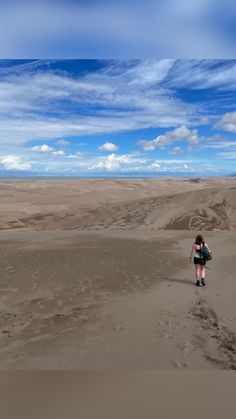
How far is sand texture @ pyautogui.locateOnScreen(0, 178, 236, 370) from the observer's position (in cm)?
500

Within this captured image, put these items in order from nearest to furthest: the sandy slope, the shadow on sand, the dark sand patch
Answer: the sandy slope
the dark sand patch
the shadow on sand

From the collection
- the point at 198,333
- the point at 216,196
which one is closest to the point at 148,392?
the point at 198,333

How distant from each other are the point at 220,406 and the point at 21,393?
50.7 inches

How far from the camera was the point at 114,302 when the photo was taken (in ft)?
25.6

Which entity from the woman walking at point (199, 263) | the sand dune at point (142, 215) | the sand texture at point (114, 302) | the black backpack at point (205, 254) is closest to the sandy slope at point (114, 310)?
the sand texture at point (114, 302)

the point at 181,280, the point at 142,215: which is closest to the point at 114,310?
the point at 181,280

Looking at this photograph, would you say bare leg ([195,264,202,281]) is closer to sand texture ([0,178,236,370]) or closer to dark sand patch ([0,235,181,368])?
sand texture ([0,178,236,370])

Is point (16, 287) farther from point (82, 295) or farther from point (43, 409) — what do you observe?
point (43, 409)

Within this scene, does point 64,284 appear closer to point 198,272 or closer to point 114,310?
point 114,310

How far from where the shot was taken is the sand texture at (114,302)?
4996 millimetres

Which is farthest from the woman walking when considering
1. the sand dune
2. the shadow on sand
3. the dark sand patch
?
the sand dune

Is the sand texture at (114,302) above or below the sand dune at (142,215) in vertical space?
below

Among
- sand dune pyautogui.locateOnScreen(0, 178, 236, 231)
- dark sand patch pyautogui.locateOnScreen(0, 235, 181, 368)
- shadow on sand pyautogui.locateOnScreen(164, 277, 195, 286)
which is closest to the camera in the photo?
dark sand patch pyautogui.locateOnScreen(0, 235, 181, 368)

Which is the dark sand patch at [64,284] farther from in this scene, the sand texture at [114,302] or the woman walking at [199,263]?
the woman walking at [199,263]
